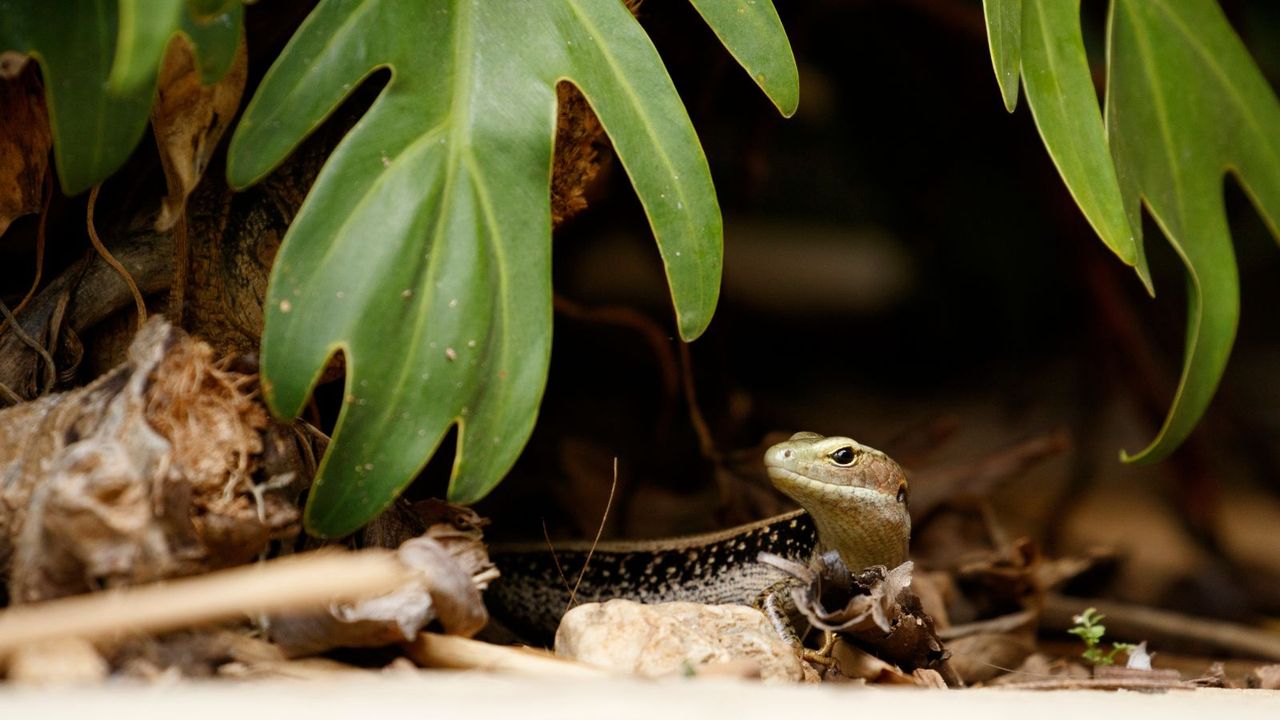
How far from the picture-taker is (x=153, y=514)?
158 centimetres

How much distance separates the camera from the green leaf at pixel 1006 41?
6.52 feet

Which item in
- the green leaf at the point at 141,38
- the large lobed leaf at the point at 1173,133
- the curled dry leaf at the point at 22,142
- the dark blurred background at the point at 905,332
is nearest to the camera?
the green leaf at the point at 141,38

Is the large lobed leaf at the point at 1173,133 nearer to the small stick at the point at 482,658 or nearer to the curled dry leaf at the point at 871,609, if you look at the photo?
the curled dry leaf at the point at 871,609

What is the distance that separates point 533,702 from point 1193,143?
2.15 metres

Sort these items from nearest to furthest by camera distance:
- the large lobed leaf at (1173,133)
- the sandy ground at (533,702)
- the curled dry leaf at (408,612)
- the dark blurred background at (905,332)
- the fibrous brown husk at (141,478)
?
1. the sandy ground at (533,702)
2. the fibrous brown husk at (141,478)
3. the curled dry leaf at (408,612)
4. the large lobed leaf at (1173,133)
5. the dark blurred background at (905,332)

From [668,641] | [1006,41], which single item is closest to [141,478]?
[668,641]

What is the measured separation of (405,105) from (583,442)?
1.96 m

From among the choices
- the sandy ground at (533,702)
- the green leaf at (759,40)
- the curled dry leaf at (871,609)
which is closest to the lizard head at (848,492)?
the curled dry leaf at (871,609)

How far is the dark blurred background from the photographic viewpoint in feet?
11.4

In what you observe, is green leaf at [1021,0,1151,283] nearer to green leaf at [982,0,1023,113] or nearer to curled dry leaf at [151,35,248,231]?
green leaf at [982,0,1023,113]

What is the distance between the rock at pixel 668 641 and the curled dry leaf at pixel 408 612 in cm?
19

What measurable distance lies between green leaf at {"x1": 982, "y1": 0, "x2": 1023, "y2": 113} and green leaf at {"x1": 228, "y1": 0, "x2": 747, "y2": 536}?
0.58 m

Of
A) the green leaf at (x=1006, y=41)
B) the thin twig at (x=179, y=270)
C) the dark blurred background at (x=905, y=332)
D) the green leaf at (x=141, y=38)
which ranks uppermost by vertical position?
the green leaf at (x=141, y=38)

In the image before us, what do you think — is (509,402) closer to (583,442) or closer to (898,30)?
(583,442)
